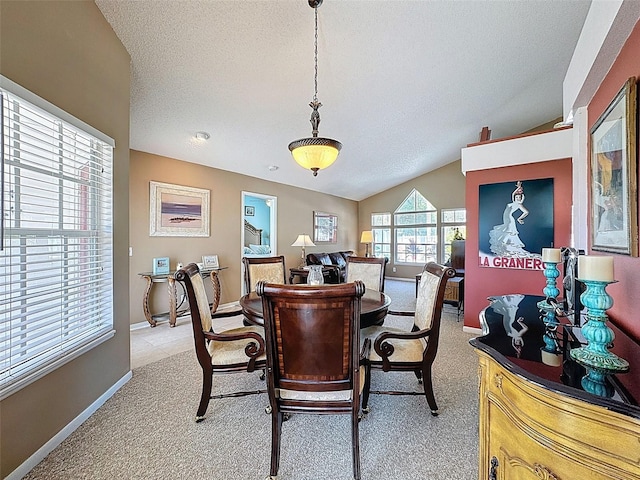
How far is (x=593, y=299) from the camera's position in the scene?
1.07m

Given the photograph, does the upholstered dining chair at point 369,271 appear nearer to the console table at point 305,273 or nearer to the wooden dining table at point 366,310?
the wooden dining table at point 366,310

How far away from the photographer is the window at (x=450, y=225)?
7.77 metres

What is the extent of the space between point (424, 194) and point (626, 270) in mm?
7048

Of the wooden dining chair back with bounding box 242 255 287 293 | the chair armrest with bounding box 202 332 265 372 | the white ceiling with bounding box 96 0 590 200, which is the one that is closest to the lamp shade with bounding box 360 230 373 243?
the white ceiling with bounding box 96 0 590 200

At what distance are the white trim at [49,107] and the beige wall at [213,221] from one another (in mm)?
2083

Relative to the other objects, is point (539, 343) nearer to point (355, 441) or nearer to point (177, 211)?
point (355, 441)

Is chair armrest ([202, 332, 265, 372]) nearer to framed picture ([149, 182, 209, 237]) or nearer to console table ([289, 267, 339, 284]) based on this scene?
framed picture ([149, 182, 209, 237])

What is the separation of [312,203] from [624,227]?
6294 mm

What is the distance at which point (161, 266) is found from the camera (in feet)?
14.2

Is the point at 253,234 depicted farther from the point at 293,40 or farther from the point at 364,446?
the point at 364,446

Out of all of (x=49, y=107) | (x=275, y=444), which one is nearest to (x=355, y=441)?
(x=275, y=444)

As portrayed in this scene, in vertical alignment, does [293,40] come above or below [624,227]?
above

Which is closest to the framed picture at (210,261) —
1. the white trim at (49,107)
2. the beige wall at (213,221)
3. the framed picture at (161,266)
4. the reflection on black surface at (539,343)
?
the beige wall at (213,221)

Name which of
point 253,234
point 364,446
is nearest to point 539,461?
point 364,446
